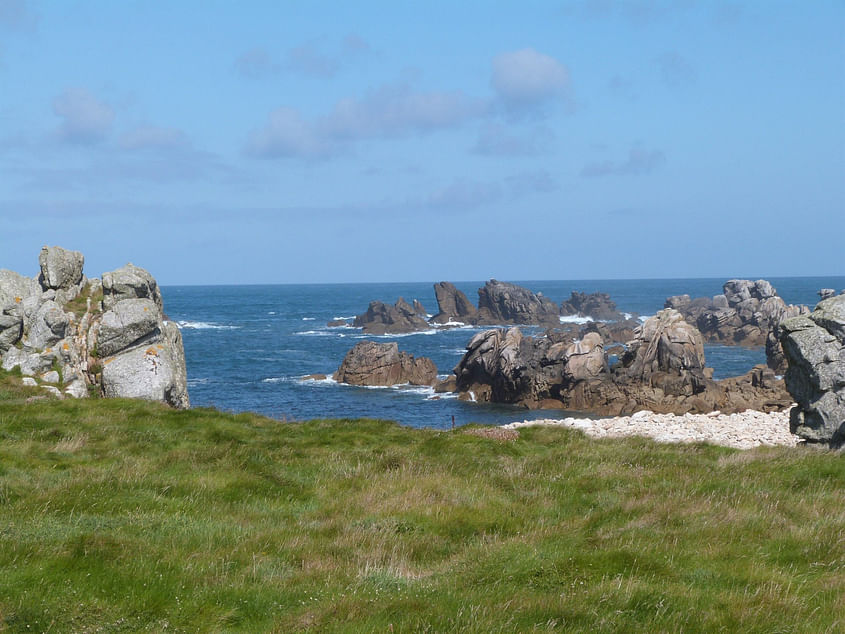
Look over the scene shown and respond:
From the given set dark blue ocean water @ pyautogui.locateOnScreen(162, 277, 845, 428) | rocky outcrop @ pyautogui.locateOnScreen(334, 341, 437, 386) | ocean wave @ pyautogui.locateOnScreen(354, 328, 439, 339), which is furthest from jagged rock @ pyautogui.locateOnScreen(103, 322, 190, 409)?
ocean wave @ pyautogui.locateOnScreen(354, 328, 439, 339)

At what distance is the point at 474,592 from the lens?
28.2ft

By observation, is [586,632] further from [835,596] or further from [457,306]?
[457,306]

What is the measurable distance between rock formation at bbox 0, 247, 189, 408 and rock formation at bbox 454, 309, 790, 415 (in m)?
38.1

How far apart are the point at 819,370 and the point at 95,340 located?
30.9 metres

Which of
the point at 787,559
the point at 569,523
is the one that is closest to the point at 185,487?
the point at 569,523

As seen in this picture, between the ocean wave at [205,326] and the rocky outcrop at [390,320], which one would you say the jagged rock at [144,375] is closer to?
the rocky outcrop at [390,320]

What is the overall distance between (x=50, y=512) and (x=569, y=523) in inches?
356

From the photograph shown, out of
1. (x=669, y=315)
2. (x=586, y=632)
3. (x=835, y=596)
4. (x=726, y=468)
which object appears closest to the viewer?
(x=586, y=632)

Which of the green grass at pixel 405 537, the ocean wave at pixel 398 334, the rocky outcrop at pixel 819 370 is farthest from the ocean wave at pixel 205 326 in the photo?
the rocky outcrop at pixel 819 370

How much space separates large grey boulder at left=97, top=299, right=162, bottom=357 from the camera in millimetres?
32750

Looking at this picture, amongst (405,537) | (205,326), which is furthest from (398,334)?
(405,537)

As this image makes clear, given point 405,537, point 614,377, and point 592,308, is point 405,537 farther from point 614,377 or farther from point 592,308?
point 592,308

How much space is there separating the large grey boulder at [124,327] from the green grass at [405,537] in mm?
12654

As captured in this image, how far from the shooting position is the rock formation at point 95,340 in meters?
31.3
